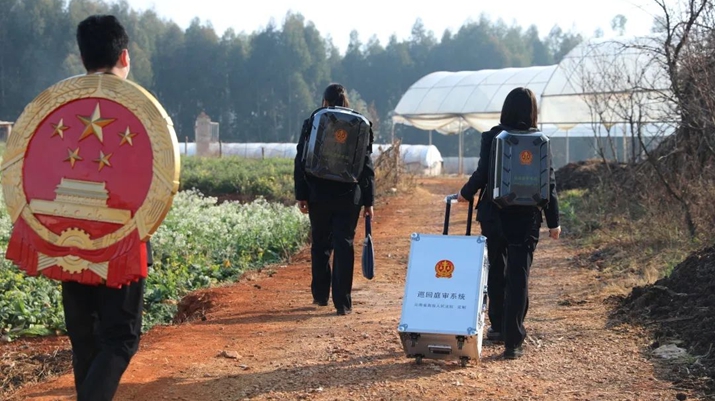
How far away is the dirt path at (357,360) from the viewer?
17.9 ft

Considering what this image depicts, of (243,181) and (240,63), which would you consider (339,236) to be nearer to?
(243,181)

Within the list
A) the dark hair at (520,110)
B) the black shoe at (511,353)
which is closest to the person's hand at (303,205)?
the dark hair at (520,110)

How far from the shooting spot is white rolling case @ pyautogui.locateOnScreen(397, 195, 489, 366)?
5.75m

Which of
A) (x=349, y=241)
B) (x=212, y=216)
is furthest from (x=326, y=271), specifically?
(x=212, y=216)

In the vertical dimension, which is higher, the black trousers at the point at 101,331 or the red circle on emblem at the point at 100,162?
the red circle on emblem at the point at 100,162

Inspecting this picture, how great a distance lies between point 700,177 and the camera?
1177 centimetres

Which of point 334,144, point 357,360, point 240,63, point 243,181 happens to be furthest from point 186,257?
point 240,63

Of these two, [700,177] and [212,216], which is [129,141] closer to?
[700,177]

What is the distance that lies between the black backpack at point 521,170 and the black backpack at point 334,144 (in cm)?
169

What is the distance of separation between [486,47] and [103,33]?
70777 mm

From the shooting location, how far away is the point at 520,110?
6.20 metres

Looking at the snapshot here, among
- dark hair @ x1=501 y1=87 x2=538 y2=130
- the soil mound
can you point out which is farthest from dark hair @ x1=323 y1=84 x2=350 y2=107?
the soil mound

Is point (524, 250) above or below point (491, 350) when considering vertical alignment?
above

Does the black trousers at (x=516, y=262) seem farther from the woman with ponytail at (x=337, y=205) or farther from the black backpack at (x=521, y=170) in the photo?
the woman with ponytail at (x=337, y=205)
